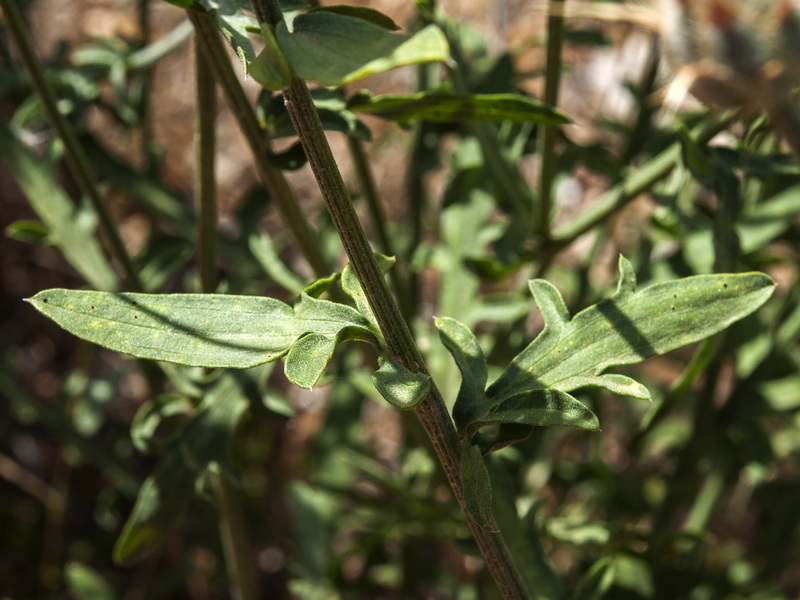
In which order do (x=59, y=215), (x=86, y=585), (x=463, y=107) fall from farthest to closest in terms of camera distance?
(x=86, y=585) < (x=59, y=215) < (x=463, y=107)

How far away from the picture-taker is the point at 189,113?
12.5 ft

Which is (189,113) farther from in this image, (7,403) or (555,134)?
(555,134)

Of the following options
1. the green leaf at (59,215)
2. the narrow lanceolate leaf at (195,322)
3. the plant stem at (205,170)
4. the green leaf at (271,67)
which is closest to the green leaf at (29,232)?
the green leaf at (59,215)

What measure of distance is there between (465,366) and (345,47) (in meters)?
0.39

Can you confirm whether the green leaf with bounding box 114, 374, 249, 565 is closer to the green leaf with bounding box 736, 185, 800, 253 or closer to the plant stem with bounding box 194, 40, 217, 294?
the plant stem with bounding box 194, 40, 217, 294

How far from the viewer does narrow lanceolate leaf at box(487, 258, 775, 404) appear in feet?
3.44

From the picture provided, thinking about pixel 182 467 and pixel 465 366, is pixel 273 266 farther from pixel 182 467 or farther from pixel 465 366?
pixel 465 366

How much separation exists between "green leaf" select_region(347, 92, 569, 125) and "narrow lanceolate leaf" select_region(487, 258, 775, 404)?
0.29m

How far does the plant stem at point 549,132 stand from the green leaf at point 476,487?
0.59 meters

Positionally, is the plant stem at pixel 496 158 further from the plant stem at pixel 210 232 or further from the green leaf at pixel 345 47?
the green leaf at pixel 345 47

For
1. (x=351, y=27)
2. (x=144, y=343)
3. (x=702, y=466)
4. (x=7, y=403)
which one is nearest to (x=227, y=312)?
(x=144, y=343)

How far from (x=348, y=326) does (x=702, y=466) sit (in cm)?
140

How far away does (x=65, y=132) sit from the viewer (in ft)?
4.87

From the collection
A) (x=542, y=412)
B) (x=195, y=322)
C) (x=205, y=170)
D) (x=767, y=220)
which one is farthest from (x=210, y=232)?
(x=767, y=220)
